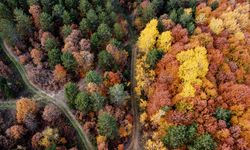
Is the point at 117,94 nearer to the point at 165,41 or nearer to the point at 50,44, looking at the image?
the point at 165,41

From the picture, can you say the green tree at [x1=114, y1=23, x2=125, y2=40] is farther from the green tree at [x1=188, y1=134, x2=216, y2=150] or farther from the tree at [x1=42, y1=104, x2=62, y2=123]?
the green tree at [x1=188, y1=134, x2=216, y2=150]

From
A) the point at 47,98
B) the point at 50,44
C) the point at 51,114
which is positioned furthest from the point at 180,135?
the point at 50,44

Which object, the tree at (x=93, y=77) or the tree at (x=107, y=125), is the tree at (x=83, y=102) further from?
the tree at (x=107, y=125)

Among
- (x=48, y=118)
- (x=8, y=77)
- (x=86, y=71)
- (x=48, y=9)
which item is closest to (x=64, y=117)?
(x=48, y=118)

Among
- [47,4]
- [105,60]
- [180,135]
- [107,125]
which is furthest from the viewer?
[47,4]

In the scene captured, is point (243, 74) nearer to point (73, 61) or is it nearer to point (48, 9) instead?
point (73, 61)

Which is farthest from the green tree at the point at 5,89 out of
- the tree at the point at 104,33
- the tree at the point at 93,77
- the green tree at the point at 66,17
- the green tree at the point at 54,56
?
the tree at the point at 104,33
